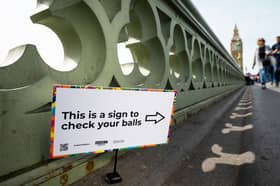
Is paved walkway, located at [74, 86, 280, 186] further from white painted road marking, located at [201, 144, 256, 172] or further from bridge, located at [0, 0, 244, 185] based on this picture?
bridge, located at [0, 0, 244, 185]

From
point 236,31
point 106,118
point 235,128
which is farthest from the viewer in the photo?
point 236,31

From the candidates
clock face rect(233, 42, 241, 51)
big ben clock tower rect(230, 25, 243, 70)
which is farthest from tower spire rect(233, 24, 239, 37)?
clock face rect(233, 42, 241, 51)

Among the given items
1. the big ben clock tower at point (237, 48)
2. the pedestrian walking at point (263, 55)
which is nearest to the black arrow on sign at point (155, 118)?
the pedestrian walking at point (263, 55)

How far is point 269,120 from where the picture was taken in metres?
1.99

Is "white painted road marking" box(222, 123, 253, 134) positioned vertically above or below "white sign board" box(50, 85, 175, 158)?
below

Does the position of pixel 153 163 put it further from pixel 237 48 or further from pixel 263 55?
pixel 237 48

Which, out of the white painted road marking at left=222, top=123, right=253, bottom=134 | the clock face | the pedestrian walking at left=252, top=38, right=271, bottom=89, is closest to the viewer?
the white painted road marking at left=222, top=123, right=253, bottom=134

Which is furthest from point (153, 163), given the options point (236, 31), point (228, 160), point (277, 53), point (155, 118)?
point (236, 31)

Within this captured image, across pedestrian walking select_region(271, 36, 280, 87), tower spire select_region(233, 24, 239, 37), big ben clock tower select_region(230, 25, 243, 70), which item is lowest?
pedestrian walking select_region(271, 36, 280, 87)

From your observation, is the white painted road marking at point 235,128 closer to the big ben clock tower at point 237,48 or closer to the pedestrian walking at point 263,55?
the pedestrian walking at point 263,55

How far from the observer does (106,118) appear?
Answer: 0.81 metres

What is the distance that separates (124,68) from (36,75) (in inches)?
36.3

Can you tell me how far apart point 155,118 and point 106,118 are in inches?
12.2

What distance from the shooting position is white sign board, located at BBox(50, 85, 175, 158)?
692 mm
